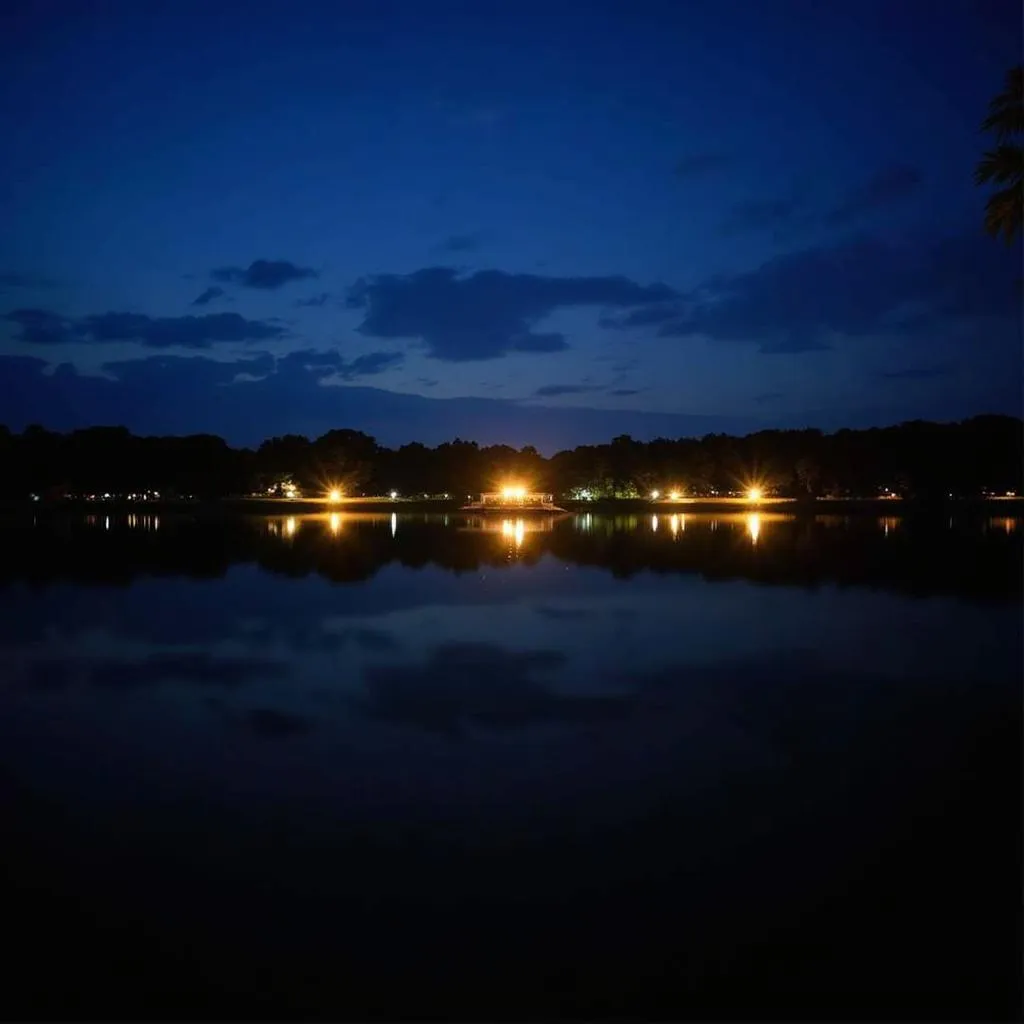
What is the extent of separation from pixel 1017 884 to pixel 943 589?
14.7 metres

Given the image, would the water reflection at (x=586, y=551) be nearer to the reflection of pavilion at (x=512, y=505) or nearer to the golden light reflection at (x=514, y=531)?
the golden light reflection at (x=514, y=531)

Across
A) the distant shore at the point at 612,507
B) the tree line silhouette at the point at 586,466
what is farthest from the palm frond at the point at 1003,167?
the tree line silhouette at the point at 586,466

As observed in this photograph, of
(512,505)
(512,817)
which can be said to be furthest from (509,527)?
(512,817)

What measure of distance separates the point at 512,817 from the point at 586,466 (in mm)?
111678

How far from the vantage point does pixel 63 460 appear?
98.8 m

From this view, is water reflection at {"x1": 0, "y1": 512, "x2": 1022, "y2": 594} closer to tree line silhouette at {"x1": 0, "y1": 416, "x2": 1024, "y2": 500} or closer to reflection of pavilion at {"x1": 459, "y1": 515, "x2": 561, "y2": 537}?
reflection of pavilion at {"x1": 459, "y1": 515, "x2": 561, "y2": 537}

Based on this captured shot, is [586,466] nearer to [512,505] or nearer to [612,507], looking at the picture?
[612,507]

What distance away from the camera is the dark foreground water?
4.45 meters

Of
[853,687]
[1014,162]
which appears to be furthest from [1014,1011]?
[1014,162]

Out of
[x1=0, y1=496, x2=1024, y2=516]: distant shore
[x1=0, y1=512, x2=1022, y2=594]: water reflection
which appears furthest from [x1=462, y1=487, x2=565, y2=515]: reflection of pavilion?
[x1=0, y1=512, x2=1022, y2=594]: water reflection

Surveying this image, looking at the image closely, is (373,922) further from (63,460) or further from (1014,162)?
(63,460)

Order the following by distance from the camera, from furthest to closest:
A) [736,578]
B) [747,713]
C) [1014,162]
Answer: [736,578]
[1014,162]
[747,713]

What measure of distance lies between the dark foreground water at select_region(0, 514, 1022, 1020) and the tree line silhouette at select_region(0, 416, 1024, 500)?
8201 centimetres

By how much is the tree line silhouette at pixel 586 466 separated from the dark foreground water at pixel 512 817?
82005 mm
